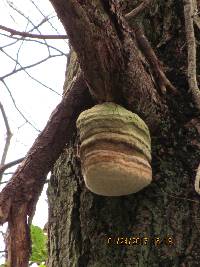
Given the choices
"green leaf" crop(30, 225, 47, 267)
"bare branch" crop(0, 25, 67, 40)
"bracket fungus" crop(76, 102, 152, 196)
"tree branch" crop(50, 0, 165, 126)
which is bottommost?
"green leaf" crop(30, 225, 47, 267)

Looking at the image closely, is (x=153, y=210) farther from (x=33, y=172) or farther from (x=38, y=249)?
(x=38, y=249)

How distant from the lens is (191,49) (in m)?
1.70

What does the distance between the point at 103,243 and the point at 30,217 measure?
0.25 metres

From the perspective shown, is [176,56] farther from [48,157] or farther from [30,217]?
[30,217]

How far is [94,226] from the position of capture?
61.4 inches

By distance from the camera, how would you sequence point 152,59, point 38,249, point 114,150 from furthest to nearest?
1. point 38,249
2. point 152,59
3. point 114,150

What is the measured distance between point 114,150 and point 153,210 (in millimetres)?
272

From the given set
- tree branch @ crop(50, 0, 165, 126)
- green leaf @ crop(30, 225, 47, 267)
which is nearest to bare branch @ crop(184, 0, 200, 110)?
tree branch @ crop(50, 0, 165, 126)

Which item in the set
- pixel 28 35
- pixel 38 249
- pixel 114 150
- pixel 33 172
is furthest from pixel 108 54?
pixel 38 249

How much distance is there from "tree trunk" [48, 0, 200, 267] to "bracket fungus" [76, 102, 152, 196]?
129 mm

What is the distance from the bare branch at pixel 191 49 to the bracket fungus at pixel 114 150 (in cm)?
29

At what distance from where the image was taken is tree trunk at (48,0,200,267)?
1.46 metres

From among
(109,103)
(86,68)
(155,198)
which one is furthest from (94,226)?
(86,68)

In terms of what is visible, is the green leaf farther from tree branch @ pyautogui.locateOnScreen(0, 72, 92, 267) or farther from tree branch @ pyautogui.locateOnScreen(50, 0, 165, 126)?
tree branch @ pyautogui.locateOnScreen(50, 0, 165, 126)
